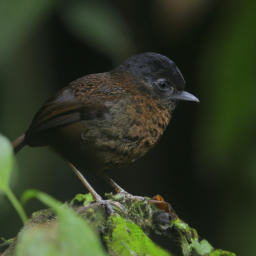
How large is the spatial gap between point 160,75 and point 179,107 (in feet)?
4.84

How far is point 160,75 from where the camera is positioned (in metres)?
2.77

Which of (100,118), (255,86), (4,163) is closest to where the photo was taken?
(4,163)

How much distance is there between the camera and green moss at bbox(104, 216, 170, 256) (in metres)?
1.63

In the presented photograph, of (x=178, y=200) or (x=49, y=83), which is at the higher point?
(x=49, y=83)

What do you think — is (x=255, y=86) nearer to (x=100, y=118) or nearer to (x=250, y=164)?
(x=250, y=164)

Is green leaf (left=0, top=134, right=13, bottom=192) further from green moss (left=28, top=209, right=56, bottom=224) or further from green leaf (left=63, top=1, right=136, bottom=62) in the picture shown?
green leaf (left=63, top=1, right=136, bottom=62)

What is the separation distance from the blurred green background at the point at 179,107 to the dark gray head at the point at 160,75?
0.49 m

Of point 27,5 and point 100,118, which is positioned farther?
point 27,5

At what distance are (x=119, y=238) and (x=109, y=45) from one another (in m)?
1.88

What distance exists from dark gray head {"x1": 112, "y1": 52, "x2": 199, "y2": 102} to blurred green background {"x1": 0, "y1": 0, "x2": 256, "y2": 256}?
49cm

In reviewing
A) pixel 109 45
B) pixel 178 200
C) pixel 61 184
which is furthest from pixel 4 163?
pixel 178 200

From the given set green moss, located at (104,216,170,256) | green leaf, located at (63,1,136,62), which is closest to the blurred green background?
green leaf, located at (63,1,136,62)

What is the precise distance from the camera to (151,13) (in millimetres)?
3809

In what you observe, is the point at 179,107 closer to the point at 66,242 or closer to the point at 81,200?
the point at 81,200
